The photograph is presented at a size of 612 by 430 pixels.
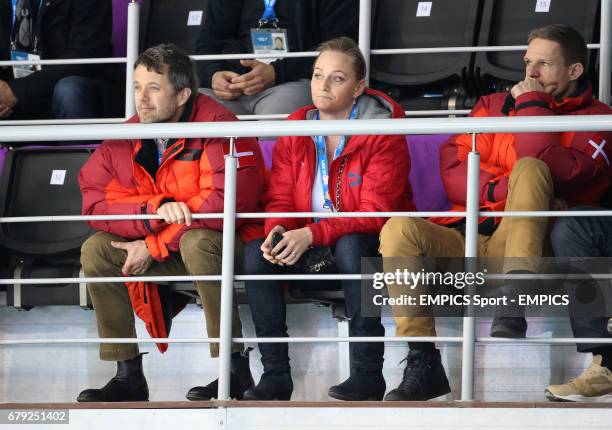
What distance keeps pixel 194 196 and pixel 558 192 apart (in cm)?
107

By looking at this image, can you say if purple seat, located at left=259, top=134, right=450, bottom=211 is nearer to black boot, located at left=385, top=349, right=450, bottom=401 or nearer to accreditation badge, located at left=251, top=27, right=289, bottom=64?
accreditation badge, located at left=251, top=27, right=289, bottom=64

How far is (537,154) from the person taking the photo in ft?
10.9

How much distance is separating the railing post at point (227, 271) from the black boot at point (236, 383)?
177mm

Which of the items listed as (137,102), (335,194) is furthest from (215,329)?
(137,102)

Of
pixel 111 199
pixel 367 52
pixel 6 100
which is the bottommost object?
pixel 111 199

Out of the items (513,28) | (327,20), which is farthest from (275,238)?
(513,28)

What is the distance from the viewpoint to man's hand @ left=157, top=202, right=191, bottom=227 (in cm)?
317

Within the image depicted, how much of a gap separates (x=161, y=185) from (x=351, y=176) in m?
0.56

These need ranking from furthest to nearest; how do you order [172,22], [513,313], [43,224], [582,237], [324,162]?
1. [172,22]
2. [43,224]
3. [324,162]
4. [582,237]
5. [513,313]

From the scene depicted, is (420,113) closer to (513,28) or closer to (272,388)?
(513,28)

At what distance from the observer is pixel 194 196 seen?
3324 millimetres

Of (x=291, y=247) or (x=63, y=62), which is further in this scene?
(x=63, y=62)

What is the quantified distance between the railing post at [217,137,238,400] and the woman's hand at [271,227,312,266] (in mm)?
216

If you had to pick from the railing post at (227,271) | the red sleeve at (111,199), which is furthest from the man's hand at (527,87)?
the red sleeve at (111,199)
